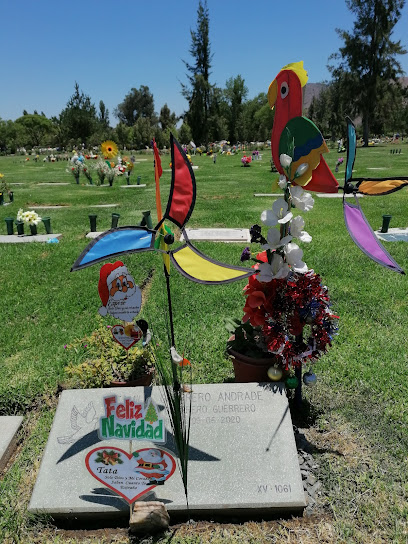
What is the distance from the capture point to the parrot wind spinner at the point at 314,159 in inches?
90.4

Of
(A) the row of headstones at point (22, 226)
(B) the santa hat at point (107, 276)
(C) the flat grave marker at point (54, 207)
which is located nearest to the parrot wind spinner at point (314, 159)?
(B) the santa hat at point (107, 276)

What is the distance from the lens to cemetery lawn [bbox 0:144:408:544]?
7.29 ft

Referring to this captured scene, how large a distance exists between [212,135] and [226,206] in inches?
1690

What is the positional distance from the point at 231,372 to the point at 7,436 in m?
1.72

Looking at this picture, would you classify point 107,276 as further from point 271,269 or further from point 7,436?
point 7,436

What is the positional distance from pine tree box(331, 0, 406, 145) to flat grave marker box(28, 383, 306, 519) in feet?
143

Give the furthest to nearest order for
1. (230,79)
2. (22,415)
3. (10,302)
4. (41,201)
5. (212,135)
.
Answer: (230,79), (212,135), (41,201), (10,302), (22,415)

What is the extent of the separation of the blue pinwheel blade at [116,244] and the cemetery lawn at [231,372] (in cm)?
142

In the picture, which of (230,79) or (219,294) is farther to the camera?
(230,79)

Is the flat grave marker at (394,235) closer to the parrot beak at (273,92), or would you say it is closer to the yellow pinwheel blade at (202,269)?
the parrot beak at (273,92)

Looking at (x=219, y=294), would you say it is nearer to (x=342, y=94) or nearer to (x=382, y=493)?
(x=382, y=493)

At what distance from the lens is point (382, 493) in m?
2.38

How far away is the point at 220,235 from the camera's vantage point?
25.0 feet

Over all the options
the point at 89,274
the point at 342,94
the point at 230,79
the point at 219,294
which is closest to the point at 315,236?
the point at 219,294
